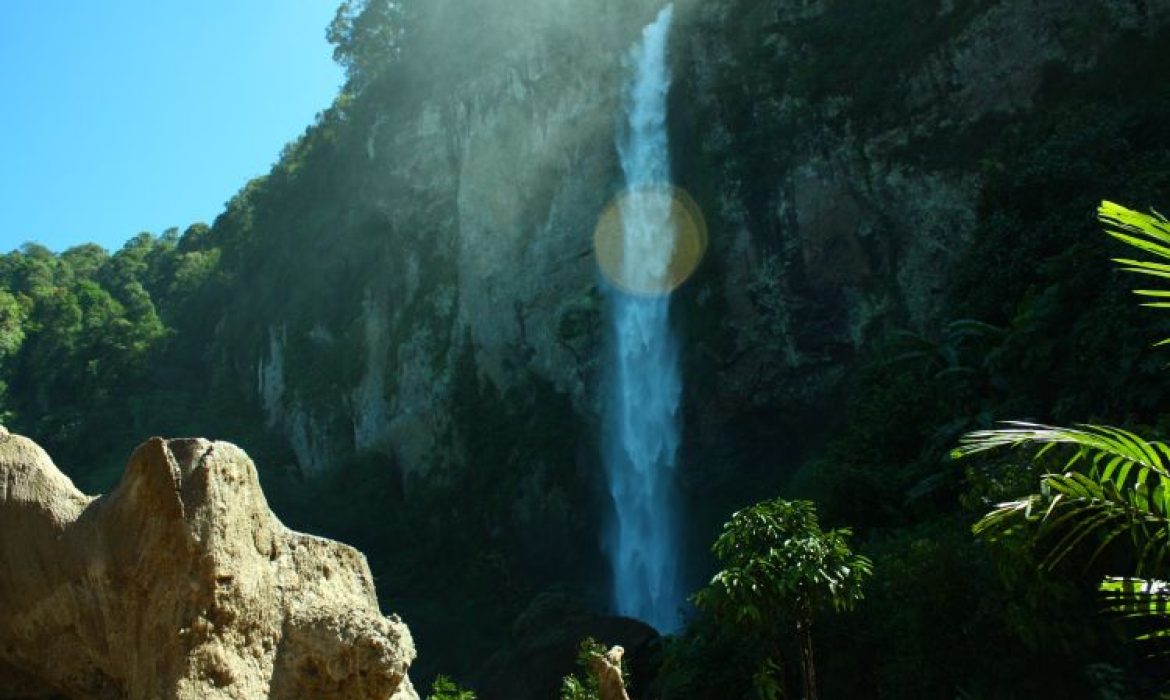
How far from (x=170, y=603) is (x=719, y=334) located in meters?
30.6

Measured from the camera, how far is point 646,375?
126 ft

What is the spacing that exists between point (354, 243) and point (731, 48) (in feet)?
73.3

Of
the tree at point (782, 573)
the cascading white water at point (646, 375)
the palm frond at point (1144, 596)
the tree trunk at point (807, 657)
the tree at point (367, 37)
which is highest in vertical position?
the tree at point (367, 37)

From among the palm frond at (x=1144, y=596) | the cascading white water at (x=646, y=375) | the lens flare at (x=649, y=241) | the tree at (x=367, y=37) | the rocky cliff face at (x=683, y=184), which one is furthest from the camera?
the tree at (x=367, y=37)

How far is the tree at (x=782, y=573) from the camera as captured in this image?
1184 cm

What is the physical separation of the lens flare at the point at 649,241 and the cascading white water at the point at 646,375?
47mm

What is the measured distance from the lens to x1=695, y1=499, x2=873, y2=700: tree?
466 inches

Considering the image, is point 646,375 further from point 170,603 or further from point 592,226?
point 170,603

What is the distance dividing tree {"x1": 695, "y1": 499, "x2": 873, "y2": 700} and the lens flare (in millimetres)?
25677

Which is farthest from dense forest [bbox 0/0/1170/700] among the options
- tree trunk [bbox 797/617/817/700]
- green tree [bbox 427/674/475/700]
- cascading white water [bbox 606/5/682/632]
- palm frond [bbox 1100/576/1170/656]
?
palm frond [bbox 1100/576/1170/656]

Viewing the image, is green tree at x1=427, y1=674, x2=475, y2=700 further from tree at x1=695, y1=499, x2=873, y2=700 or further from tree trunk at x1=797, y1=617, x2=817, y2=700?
tree trunk at x1=797, y1=617, x2=817, y2=700

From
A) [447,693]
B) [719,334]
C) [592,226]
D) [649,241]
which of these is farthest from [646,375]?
[447,693]

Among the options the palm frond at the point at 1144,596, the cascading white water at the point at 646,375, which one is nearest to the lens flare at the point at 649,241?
the cascading white water at the point at 646,375

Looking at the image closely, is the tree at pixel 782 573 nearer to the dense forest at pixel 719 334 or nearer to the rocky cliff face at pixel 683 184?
the dense forest at pixel 719 334
